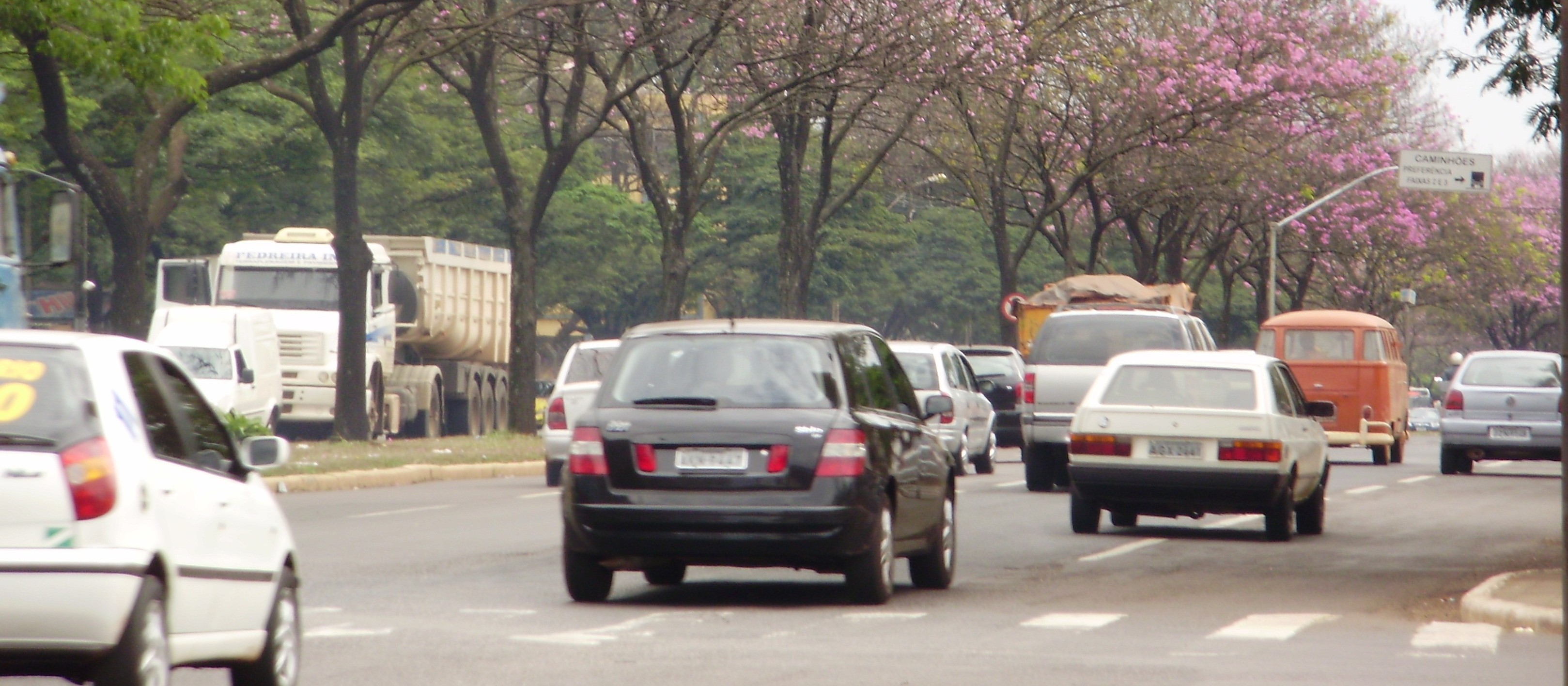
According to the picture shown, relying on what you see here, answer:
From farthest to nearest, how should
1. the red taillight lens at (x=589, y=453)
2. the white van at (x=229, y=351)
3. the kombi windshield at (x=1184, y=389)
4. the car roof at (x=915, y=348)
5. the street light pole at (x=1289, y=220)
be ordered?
the street light pole at (x=1289, y=220), the white van at (x=229, y=351), the car roof at (x=915, y=348), the kombi windshield at (x=1184, y=389), the red taillight lens at (x=589, y=453)

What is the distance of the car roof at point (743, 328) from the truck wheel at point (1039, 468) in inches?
423

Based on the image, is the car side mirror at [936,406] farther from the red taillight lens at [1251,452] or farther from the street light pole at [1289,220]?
the street light pole at [1289,220]

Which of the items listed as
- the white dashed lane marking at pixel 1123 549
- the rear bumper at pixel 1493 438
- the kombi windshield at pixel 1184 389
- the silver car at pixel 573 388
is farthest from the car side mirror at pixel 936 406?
the rear bumper at pixel 1493 438

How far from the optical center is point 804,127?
113 feet

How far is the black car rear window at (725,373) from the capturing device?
11320 mm

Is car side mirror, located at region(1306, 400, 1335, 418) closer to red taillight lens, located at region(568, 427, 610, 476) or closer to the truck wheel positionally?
the truck wheel

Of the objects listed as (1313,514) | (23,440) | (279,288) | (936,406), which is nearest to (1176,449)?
(1313,514)

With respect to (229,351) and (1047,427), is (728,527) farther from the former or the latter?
(229,351)

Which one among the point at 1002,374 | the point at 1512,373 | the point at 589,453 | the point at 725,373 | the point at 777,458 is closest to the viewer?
the point at 777,458

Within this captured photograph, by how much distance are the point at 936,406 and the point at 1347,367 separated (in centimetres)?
2056

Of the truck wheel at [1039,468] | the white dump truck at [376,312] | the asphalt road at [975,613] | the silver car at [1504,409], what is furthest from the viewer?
the white dump truck at [376,312]

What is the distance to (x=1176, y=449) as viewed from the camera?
16094 millimetres

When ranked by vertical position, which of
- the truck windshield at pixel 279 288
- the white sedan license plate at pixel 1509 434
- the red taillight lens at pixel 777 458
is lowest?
the white sedan license plate at pixel 1509 434

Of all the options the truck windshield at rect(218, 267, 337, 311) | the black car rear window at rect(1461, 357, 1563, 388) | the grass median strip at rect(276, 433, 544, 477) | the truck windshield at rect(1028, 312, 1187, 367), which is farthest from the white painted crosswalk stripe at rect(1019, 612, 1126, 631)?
the truck windshield at rect(218, 267, 337, 311)
